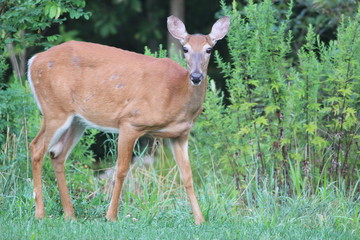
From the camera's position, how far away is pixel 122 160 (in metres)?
6.66

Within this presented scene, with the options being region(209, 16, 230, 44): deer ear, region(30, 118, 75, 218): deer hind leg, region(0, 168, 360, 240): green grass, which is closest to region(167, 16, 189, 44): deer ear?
region(209, 16, 230, 44): deer ear

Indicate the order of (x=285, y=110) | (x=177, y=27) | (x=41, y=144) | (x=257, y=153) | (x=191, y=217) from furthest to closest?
(x=257, y=153) < (x=285, y=110) < (x=41, y=144) < (x=177, y=27) < (x=191, y=217)

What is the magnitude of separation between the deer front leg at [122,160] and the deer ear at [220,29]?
114 centimetres

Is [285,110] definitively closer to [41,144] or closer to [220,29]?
[220,29]

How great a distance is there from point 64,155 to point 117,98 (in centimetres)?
82

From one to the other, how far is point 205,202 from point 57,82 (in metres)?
1.81

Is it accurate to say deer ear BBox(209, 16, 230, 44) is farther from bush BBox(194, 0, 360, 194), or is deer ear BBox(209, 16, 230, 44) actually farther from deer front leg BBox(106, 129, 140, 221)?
deer front leg BBox(106, 129, 140, 221)

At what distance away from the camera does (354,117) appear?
7250 millimetres

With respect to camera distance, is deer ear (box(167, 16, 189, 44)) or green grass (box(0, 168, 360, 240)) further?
deer ear (box(167, 16, 189, 44))

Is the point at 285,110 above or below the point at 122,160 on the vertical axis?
above

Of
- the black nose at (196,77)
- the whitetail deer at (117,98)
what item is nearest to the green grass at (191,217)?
the whitetail deer at (117,98)

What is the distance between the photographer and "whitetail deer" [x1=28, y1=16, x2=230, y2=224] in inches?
258

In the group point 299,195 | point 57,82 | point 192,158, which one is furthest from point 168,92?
point 192,158

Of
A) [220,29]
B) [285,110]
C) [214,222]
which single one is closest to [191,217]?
[214,222]
